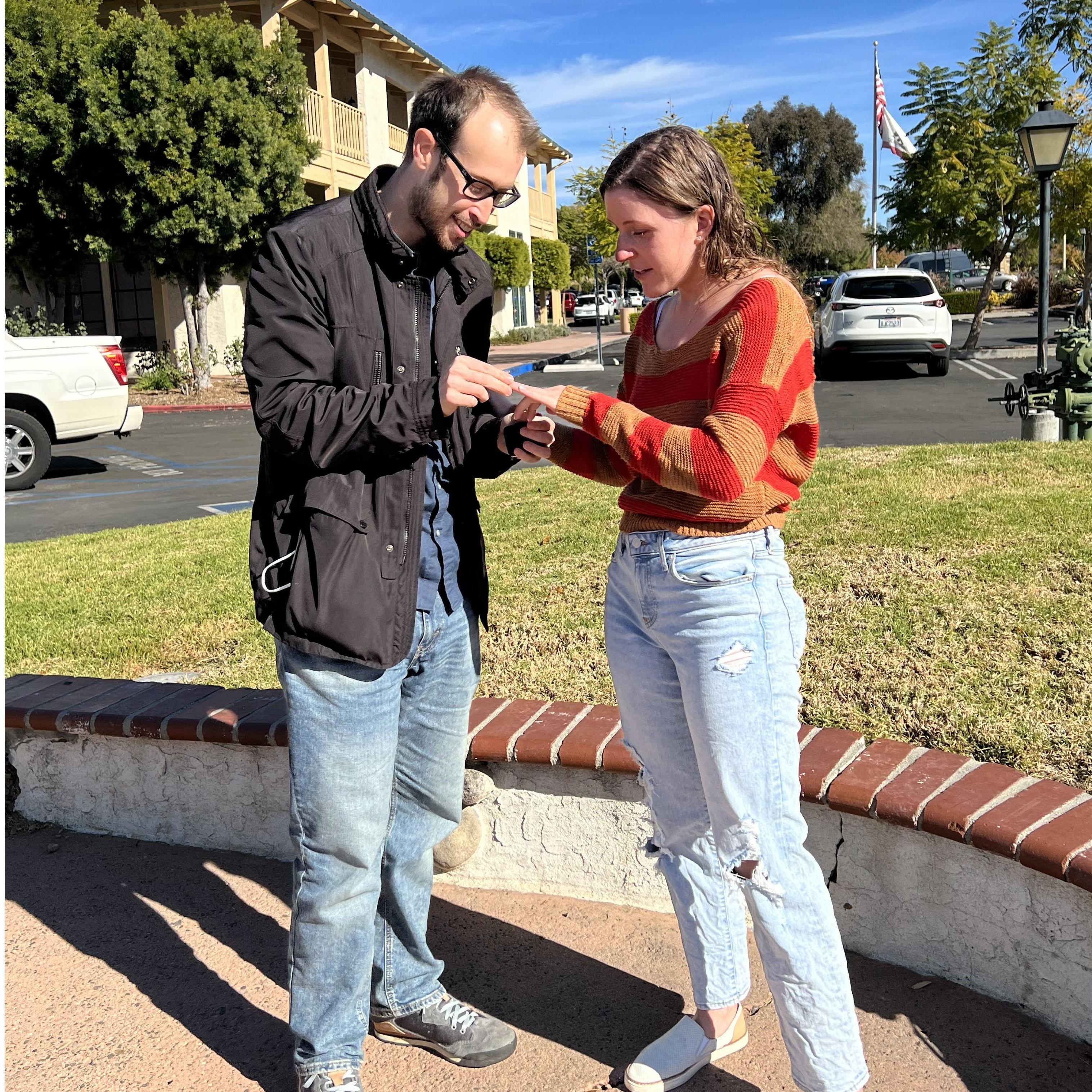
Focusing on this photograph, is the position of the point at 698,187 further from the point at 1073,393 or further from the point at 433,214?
the point at 1073,393

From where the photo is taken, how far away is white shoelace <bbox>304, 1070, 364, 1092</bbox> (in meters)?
2.24

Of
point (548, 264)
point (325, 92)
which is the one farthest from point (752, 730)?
point (548, 264)

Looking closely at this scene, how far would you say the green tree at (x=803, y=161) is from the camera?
5150 centimetres

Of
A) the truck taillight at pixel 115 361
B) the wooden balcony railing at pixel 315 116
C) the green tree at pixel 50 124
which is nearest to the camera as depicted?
the truck taillight at pixel 115 361

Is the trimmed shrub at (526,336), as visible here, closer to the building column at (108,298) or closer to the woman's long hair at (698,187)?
the building column at (108,298)

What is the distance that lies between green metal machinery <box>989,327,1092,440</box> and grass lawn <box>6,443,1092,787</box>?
134 cm

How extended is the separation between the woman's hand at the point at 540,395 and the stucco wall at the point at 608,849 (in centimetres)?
102

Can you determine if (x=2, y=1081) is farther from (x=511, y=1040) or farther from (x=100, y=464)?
(x=100, y=464)

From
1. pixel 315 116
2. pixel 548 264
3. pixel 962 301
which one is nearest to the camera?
pixel 315 116

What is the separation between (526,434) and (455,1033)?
4.43 feet

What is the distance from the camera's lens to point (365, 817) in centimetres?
220

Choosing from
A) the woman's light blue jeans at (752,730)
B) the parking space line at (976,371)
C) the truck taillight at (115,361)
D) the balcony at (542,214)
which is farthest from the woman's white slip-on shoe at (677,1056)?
the balcony at (542,214)

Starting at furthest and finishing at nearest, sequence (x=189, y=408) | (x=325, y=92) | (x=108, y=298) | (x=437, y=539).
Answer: (x=325, y=92), (x=108, y=298), (x=189, y=408), (x=437, y=539)

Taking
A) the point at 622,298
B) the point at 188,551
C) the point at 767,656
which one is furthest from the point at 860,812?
the point at 622,298
